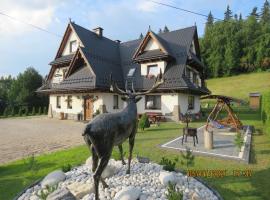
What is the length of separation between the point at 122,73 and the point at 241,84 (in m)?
43.8

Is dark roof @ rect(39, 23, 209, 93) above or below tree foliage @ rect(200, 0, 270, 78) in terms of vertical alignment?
below

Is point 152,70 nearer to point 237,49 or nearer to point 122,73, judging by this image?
point 122,73

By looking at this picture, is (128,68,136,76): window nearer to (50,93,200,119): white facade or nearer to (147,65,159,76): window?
(147,65,159,76): window

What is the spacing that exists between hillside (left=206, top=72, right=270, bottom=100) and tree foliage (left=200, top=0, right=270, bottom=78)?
4.16 meters

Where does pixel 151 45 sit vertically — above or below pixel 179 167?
above

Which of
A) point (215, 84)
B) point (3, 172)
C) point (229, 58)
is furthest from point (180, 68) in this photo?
point (229, 58)

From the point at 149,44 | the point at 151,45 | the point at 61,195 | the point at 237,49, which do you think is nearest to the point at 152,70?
the point at 151,45

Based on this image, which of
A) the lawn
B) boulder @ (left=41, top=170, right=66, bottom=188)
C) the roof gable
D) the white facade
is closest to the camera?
boulder @ (left=41, top=170, right=66, bottom=188)

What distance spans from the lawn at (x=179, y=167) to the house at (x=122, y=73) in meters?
10.7

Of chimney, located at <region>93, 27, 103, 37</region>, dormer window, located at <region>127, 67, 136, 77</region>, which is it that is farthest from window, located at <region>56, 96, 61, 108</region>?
chimney, located at <region>93, 27, 103, 37</region>

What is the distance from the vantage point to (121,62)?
28.1m

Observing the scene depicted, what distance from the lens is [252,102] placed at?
3903 cm

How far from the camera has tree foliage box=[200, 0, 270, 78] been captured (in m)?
68.3

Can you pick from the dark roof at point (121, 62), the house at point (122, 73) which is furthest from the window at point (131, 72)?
the dark roof at point (121, 62)
